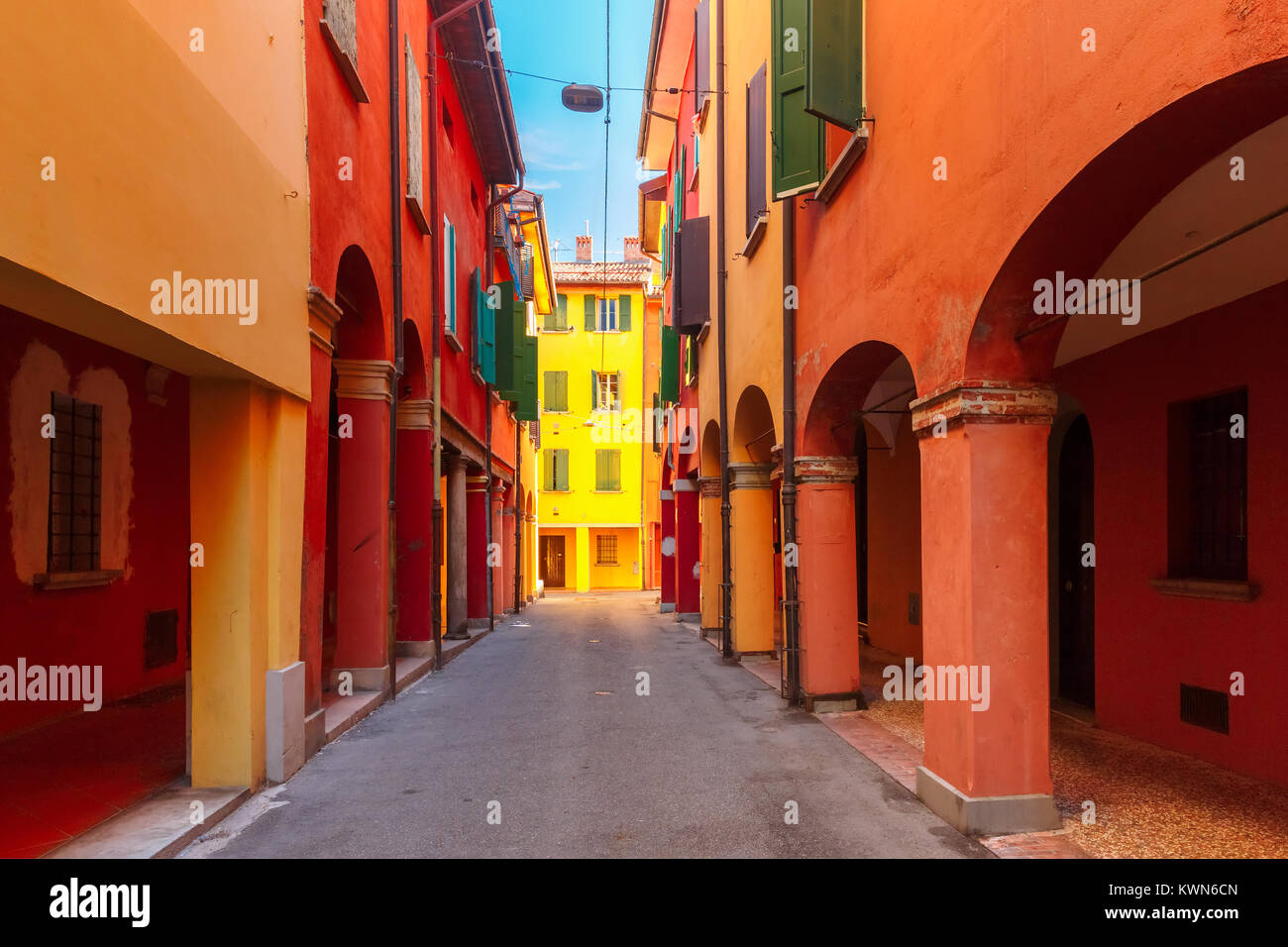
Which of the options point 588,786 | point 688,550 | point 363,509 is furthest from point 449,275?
point 588,786

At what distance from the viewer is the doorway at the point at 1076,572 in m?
8.38

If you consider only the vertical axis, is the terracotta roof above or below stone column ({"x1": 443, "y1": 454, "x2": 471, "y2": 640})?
above

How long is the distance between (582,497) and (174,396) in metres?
25.7

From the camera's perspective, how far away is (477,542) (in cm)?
1777

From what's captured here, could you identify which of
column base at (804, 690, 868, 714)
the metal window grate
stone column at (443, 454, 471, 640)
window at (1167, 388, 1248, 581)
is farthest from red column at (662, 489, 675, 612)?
the metal window grate

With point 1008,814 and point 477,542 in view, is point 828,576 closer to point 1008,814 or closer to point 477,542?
point 1008,814

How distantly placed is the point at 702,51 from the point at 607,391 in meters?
21.9

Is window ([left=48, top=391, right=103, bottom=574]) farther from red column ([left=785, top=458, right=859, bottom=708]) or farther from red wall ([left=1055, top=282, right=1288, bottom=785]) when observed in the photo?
red wall ([left=1055, top=282, right=1288, bottom=785])

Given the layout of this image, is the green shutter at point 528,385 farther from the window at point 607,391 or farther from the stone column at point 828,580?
the window at point 607,391

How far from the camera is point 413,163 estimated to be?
1065 centimetres

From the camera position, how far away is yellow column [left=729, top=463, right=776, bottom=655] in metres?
12.1

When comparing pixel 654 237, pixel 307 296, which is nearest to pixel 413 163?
pixel 307 296

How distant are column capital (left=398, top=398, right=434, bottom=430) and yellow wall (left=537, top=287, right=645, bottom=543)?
23.6 m

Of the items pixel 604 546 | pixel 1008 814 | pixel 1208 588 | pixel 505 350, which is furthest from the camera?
pixel 604 546
